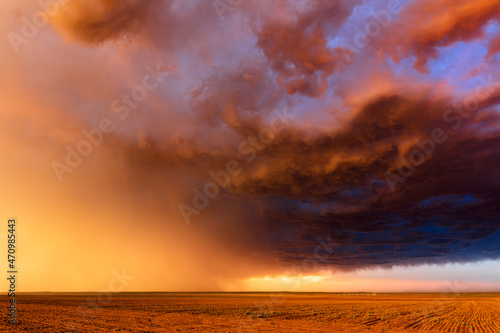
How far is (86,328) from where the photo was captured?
2758 cm

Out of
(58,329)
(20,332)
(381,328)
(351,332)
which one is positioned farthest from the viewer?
(381,328)

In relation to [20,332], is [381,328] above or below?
below

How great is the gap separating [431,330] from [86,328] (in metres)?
30.3

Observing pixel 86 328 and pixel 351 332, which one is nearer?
pixel 86 328

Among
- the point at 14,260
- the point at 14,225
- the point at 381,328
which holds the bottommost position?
→ the point at 381,328

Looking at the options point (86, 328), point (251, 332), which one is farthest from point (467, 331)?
point (86, 328)

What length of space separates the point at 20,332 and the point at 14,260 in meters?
5.11

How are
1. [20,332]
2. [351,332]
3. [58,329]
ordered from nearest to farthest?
1. [20,332]
2. [58,329]
3. [351,332]

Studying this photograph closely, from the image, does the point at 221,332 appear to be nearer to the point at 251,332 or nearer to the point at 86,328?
the point at 251,332

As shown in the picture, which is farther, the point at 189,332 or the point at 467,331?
the point at 467,331

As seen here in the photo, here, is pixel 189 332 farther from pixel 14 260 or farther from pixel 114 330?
pixel 14 260

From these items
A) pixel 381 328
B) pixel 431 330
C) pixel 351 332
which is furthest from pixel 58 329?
pixel 431 330

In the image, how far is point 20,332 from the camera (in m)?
24.3

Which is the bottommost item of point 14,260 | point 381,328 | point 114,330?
point 381,328
